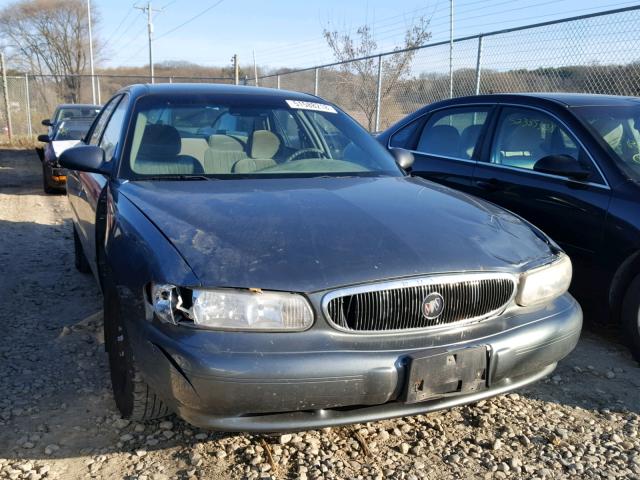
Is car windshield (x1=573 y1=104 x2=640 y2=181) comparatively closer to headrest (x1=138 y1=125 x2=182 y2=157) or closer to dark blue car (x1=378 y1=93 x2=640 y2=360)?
dark blue car (x1=378 y1=93 x2=640 y2=360)

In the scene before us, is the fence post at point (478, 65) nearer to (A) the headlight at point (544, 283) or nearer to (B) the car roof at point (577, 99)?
(B) the car roof at point (577, 99)

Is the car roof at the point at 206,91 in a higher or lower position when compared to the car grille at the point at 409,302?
higher

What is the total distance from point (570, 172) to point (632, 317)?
0.98 metres

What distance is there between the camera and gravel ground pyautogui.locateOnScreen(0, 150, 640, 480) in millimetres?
2514

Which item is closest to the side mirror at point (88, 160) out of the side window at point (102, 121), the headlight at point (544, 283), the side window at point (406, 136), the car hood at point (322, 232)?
the car hood at point (322, 232)

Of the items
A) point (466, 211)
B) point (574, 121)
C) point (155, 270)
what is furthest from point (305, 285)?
point (574, 121)

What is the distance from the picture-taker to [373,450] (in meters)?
2.65

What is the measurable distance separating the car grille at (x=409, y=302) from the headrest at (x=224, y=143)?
1.68m

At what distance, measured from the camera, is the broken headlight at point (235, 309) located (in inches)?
83.9

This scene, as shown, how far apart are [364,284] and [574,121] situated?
2.63 metres

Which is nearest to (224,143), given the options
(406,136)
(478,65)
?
(406,136)

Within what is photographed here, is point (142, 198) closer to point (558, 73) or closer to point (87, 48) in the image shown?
point (558, 73)

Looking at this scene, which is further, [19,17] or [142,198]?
[19,17]

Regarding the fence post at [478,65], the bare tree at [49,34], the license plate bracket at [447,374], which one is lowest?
the license plate bracket at [447,374]
